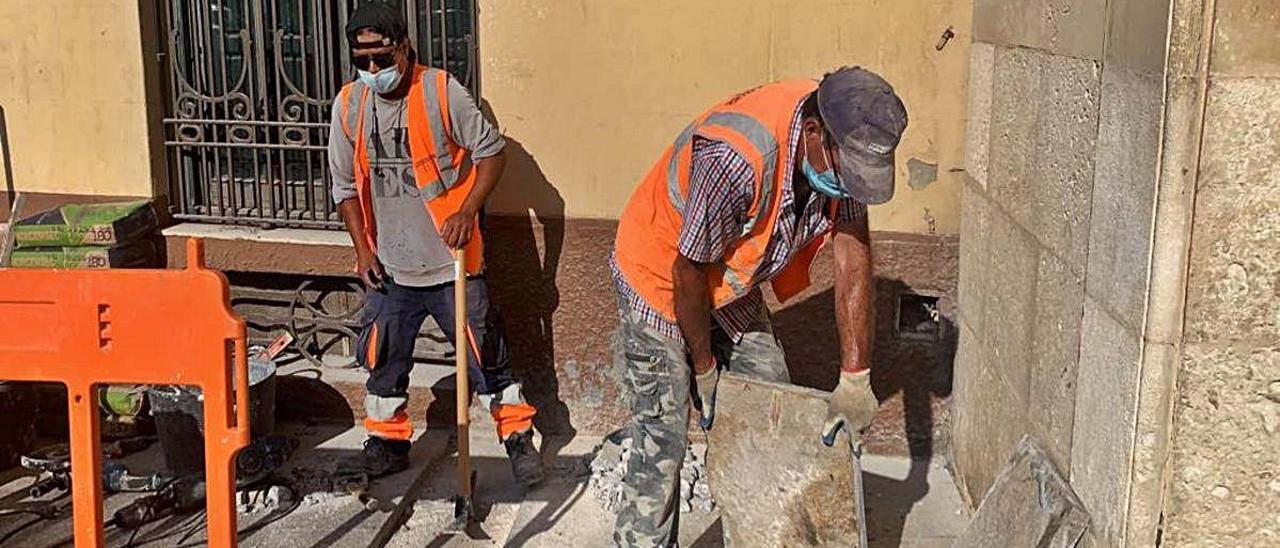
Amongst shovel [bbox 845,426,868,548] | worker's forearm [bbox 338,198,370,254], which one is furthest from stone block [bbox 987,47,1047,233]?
worker's forearm [bbox 338,198,370,254]

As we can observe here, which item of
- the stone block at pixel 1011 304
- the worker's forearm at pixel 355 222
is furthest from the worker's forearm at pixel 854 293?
the worker's forearm at pixel 355 222

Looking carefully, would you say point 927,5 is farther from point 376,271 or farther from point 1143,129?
point 376,271

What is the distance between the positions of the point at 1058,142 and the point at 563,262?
232 cm

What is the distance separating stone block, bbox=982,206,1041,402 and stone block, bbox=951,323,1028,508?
6cm

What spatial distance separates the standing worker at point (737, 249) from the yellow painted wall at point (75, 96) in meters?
2.69

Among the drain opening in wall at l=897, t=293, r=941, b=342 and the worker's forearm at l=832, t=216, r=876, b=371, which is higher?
the worker's forearm at l=832, t=216, r=876, b=371

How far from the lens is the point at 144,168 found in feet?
19.0

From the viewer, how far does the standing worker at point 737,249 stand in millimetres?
3498

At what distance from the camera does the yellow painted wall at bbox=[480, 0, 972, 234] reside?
509 centimetres

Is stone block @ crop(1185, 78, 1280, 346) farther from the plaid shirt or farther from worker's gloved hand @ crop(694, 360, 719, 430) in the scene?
worker's gloved hand @ crop(694, 360, 719, 430)

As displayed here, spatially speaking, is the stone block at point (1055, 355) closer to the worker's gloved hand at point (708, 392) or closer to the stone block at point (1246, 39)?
the stone block at point (1246, 39)

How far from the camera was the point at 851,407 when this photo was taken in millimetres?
3957

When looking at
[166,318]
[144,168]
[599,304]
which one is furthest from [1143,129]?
[144,168]

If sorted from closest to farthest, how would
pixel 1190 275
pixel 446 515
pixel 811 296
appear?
pixel 1190 275 < pixel 446 515 < pixel 811 296
